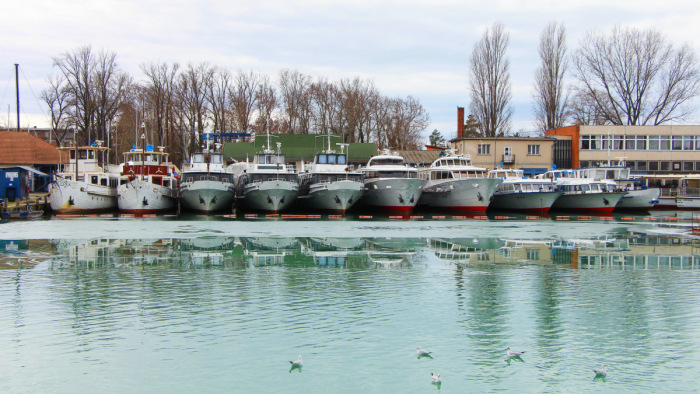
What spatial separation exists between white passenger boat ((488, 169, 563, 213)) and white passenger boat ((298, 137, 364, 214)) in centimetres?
1225

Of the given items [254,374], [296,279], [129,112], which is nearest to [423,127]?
[129,112]

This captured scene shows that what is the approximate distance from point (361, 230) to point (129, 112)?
5890cm

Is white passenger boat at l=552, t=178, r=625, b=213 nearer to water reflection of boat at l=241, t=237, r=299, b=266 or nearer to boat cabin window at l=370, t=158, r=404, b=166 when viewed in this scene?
boat cabin window at l=370, t=158, r=404, b=166

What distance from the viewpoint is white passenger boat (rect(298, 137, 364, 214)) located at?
42969 millimetres

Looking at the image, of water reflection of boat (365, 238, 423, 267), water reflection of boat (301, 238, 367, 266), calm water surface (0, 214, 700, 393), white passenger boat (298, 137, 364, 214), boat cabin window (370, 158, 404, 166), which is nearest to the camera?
calm water surface (0, 214, 700, 393)

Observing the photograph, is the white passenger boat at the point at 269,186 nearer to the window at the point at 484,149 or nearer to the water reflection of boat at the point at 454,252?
the water reflection of boat at the point at 454,252

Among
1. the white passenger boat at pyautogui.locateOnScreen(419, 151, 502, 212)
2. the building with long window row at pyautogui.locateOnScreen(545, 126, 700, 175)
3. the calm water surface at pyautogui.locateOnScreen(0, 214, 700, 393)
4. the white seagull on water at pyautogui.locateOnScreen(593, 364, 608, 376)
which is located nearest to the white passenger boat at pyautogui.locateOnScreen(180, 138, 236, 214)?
the white passenger boat at pyautogui.locateOnScreen(419, 151, 502, 212)

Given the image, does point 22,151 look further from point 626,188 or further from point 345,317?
point 626,188

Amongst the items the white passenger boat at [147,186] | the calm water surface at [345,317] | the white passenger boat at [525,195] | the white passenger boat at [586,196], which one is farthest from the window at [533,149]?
the calm water surface at [345,317]

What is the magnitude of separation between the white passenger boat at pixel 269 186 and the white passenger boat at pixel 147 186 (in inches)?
229

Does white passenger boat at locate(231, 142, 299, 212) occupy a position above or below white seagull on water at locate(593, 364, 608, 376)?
above

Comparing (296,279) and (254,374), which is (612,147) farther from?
(254,374)

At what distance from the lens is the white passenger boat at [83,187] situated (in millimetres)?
43094

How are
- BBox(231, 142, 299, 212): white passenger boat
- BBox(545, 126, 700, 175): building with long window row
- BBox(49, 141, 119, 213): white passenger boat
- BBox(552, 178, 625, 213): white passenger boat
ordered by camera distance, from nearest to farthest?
BBox(231, 142, 299, 212): white passenger boat < BBox(49, 141, 119, 213): white passenger boat < BBox(552, 178, 625, 213): white passenger boat < BBox(545, 126, 700, 175): building with long window row
